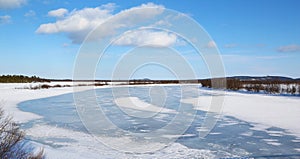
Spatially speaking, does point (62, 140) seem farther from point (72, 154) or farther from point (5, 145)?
point (5, 145)

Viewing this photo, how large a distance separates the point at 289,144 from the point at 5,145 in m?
5.02

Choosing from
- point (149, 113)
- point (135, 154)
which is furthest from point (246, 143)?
point (149, 113)

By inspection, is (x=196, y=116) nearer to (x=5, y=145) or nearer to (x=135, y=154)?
(x=135, y=154)

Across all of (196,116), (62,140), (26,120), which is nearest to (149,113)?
(196,116)

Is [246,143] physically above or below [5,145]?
below

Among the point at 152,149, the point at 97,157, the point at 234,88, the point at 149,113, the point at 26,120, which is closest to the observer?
the point at 97,157

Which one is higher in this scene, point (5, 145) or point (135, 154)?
point (5, 145)

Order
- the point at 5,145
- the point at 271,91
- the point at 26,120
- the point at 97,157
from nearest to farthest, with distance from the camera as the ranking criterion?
the point at 5,145, the point at 97,157, the point at 26,120, the point at 271,91

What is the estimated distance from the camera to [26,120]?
9.04 meters

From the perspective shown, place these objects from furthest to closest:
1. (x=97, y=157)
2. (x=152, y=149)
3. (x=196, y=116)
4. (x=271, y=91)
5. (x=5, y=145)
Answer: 1. (x=271, y=91)
2. (x=196, y=116)
3. (x=152, y=149)
4. (x=97, y=157)
5. (x=5, y=145)

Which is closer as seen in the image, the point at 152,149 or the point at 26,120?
the point at 152,149

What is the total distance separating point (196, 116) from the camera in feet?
33.6

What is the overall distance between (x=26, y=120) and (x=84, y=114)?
2.08 m

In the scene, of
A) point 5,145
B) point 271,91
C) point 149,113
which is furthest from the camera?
point 271,91
